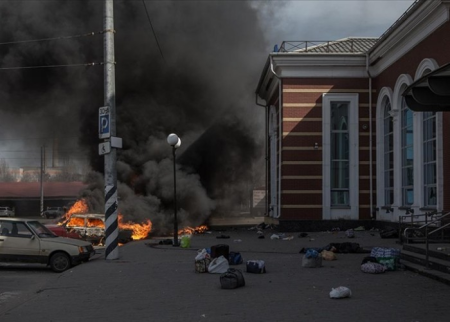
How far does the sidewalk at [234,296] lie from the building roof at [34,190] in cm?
4766

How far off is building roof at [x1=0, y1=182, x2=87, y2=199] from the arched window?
38.7 metres

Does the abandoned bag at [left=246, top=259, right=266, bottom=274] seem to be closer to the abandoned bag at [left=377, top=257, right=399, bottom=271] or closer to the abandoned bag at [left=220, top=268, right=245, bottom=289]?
the abandoned bag at [left=220, top=268, right=245, bottom=289]

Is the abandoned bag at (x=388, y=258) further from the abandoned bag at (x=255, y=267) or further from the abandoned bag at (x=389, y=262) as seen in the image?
the abandoned bag at (x=255, y=267)

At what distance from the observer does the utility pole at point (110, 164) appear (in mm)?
15180

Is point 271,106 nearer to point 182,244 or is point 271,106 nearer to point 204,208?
point 204,208

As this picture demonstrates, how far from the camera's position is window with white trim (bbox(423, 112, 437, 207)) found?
20.0 meters

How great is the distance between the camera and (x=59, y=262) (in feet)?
46.8

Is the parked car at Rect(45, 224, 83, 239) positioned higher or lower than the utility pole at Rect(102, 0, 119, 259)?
lower

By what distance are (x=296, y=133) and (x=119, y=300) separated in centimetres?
1845

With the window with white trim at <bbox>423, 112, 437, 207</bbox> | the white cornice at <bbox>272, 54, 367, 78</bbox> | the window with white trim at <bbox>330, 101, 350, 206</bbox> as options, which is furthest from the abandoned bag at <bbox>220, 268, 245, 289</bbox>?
the white cornice at <bbox>272, 54, 367, 78</bbox>

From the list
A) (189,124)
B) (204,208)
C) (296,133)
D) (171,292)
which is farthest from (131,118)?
(171,292)

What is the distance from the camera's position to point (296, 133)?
2666cm

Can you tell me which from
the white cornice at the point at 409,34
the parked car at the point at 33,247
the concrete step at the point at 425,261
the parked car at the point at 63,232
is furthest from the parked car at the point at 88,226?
the white cornice at the point at 409,34

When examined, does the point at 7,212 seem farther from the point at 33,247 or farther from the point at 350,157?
the point at 33,247
